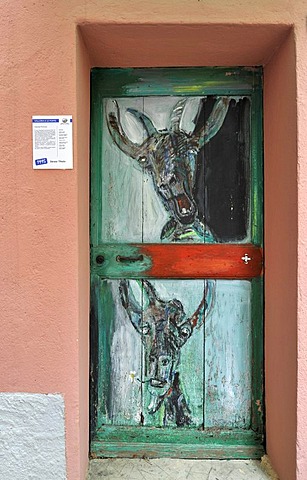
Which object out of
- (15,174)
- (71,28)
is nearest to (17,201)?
(15,174)

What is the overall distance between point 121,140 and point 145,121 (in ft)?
0.51

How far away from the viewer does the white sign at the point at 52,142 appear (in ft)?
6.14

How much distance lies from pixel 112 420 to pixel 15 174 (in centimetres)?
132

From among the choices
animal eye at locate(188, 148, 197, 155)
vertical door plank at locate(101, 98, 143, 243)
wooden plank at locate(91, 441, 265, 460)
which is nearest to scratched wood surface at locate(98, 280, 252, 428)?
wooden plank at locate(91, 441, 265, 460)

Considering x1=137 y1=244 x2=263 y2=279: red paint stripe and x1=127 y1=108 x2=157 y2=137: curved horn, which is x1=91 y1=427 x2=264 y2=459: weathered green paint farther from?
x1=127 y1=108 x2=157 y2=137: curved horn

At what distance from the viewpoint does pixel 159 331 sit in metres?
2.26

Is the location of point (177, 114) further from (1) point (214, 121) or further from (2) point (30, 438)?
(2) point (30, 438)

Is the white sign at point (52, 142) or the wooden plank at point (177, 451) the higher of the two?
the white sign at point (52, 142)

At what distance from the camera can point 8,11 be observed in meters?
1.86

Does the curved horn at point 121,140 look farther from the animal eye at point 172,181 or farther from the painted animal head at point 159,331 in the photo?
the painted animal head at point 159,331

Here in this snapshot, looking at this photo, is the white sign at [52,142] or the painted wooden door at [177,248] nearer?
the white sign at [52,142]

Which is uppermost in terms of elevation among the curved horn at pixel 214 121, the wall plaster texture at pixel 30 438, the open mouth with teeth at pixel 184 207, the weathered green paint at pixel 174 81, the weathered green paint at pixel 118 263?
the weathered green paint at pixel 174 81

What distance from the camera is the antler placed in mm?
2248

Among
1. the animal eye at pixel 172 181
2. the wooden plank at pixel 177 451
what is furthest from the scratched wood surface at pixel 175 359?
the animal eye at pixel 172 181
